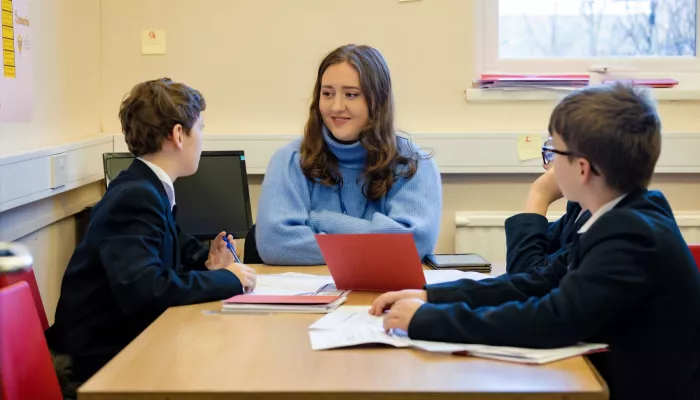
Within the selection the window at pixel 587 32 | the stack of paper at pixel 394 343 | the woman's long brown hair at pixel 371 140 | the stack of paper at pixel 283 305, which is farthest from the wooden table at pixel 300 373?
the window at pixel 587 32

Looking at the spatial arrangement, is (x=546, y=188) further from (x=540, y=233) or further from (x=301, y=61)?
(x=301, y=61)

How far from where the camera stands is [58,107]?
2.96 meters

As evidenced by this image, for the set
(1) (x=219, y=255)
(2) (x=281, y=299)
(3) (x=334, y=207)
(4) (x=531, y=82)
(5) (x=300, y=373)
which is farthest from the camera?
(4) (x=531, y=82)

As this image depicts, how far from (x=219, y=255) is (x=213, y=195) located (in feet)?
2.96

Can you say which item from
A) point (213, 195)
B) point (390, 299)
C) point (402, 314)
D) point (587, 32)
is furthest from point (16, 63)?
point (587, 32)

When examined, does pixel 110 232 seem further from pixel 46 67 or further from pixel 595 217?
pixel 46 67

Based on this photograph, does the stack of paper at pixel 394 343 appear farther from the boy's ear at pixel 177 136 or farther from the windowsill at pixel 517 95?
the windowsill at pixel 517 95

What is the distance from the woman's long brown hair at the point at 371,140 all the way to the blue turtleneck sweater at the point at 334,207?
0.07 feet

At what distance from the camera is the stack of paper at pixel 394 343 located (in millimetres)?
1304

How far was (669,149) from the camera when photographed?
10.7 feet

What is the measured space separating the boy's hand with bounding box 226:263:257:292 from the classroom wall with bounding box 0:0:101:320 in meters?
0.91

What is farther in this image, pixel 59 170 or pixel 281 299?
pixel 59 170

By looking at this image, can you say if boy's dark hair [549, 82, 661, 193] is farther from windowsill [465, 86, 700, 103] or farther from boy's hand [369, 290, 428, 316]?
windowsill [465, 86, 700, 103]

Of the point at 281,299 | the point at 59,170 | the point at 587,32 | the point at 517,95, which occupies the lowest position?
the point at 281,299
